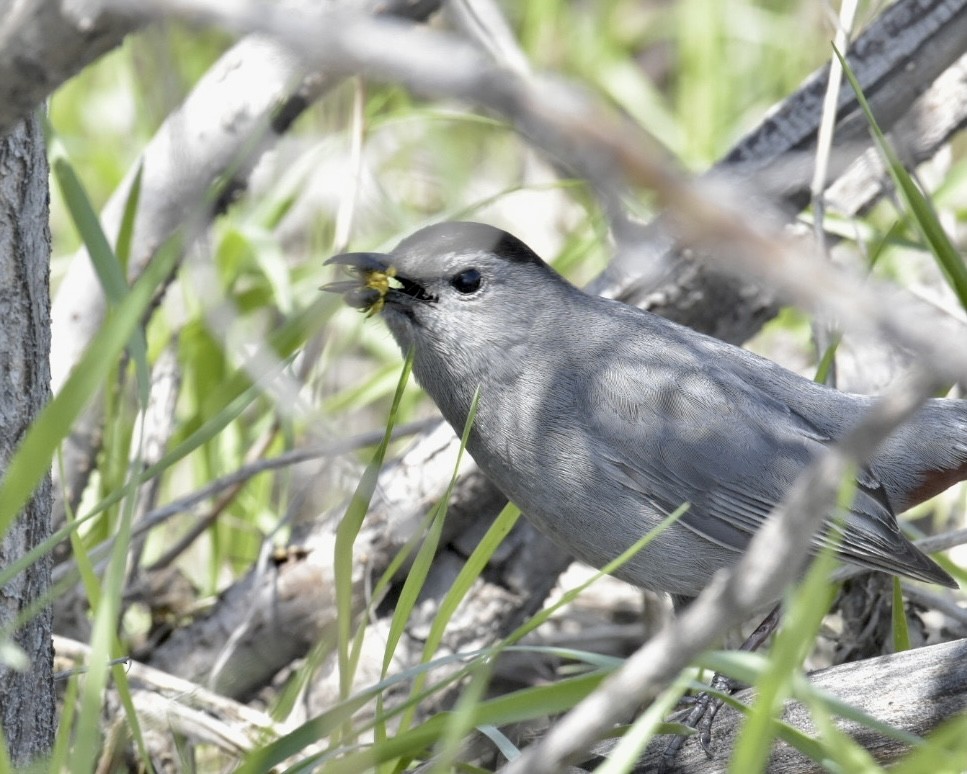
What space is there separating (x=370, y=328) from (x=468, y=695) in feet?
12.0

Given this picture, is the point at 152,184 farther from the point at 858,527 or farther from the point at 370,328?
the point at 858,527

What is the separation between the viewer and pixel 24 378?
223 centimetres

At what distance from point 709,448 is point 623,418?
0.24 metres

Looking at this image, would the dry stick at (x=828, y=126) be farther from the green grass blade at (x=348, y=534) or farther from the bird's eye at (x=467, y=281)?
the green grass blade at (x=348, y=534)

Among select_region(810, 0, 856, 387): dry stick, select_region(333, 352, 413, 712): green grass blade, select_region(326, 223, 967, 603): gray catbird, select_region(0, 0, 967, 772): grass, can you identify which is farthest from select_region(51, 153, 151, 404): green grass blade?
select_region(810, 0, 856, 387): dry stick

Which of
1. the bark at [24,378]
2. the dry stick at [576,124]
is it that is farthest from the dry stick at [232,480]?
the dry stick at [576,124]

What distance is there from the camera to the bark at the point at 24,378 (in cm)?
217

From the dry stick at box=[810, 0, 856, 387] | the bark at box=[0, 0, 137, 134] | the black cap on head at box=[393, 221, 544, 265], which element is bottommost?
the bark at box=[0, 0, 137, 134]

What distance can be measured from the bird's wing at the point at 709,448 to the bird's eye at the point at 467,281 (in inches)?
17.4

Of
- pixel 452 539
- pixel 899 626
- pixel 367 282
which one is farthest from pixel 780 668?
pixel 452 539

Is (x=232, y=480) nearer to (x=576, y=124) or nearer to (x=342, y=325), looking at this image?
(x=342, y=325)

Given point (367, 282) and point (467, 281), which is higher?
point (467, 281)

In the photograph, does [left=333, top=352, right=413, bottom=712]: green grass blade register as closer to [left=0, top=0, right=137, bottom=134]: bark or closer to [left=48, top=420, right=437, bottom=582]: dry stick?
[left=48, top=420, right=437, bottom=582]: dry stick

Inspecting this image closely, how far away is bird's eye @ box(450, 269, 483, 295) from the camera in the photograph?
3.21 m
